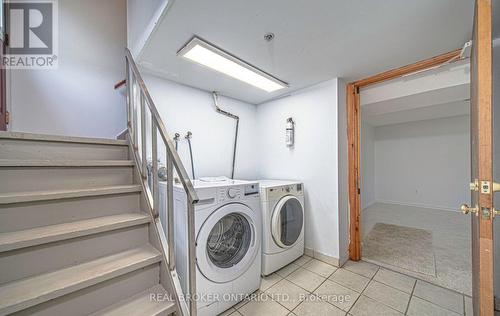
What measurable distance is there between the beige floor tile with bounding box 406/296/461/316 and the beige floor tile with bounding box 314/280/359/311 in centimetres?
38

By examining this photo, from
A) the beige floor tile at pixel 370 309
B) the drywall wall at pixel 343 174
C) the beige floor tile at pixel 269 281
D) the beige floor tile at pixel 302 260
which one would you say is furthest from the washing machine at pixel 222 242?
the drywall wall at pixel 343 174

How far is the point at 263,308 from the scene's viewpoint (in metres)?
1.52

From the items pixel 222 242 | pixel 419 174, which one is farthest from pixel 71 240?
pixel 419 174

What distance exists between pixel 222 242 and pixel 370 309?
129cm

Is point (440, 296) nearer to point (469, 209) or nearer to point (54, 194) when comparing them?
point (469, 209)

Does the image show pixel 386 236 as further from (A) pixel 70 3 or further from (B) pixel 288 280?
(A) pixel 70 3

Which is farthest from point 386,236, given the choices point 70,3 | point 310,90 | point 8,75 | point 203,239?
point 70,3

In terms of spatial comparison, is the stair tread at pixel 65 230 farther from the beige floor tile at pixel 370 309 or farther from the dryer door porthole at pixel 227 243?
the beige floor tile at pixel 370 309

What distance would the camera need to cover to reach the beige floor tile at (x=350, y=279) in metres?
1.74

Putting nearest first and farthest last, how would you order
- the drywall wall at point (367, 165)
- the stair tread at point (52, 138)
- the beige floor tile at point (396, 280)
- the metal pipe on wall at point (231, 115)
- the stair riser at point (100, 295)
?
the stair riser at point (100, 295) → the stair tread at point (52, 138) → the beige floor tile at point (396, 280) → the metal pipe on wall at point (231, 115) → the drywall wall at point (367, 165)

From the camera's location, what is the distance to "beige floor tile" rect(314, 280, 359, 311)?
154cm

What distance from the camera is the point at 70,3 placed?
2.44 meters

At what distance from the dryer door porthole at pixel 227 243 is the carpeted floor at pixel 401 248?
1.55 m

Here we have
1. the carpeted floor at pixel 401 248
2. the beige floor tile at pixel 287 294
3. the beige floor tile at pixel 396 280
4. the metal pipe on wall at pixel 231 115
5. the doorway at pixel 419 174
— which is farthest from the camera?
the metal pipe on wall at pixel 231 115
